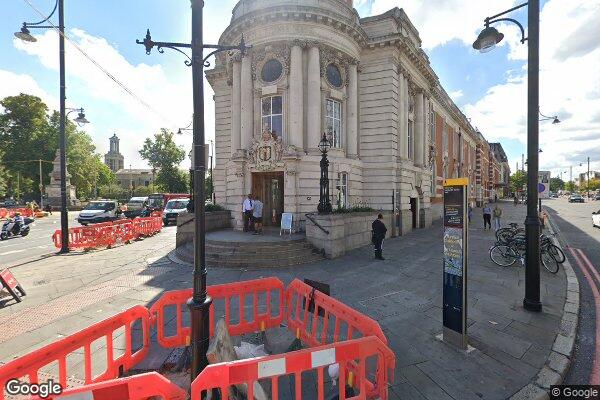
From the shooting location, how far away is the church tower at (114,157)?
365 ft

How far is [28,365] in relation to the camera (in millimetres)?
2580

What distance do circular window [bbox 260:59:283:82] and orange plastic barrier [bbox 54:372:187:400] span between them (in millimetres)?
14735

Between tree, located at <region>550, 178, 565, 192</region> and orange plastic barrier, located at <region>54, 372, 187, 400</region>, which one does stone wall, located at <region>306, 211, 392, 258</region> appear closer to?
orange plastic barrier, located at <region>54, 372, 187, 400</region>

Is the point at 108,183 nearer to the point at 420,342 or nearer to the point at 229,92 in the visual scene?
the point at 229,92

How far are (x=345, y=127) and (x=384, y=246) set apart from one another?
7.03m

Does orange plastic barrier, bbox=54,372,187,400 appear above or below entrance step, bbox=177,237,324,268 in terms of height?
above

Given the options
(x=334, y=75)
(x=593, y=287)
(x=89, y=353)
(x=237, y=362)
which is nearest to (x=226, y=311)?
(x=89, y=353)

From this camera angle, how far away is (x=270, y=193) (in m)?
15.5

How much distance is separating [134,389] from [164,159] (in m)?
50.3

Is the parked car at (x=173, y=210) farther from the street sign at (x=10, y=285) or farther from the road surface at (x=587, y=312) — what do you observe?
the road surface at (x=587, y=312)

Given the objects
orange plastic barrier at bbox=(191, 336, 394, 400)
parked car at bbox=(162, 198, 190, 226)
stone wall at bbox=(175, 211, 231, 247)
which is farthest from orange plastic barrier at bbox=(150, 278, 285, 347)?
parked car at bbox=(162, 198, 190, 226)

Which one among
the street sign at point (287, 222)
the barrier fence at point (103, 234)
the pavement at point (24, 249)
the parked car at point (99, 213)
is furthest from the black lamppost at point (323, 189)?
the parked car at point (99, 213)

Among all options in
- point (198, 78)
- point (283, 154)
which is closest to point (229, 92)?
point (283, 154)

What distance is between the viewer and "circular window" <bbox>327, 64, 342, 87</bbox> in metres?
15.4
